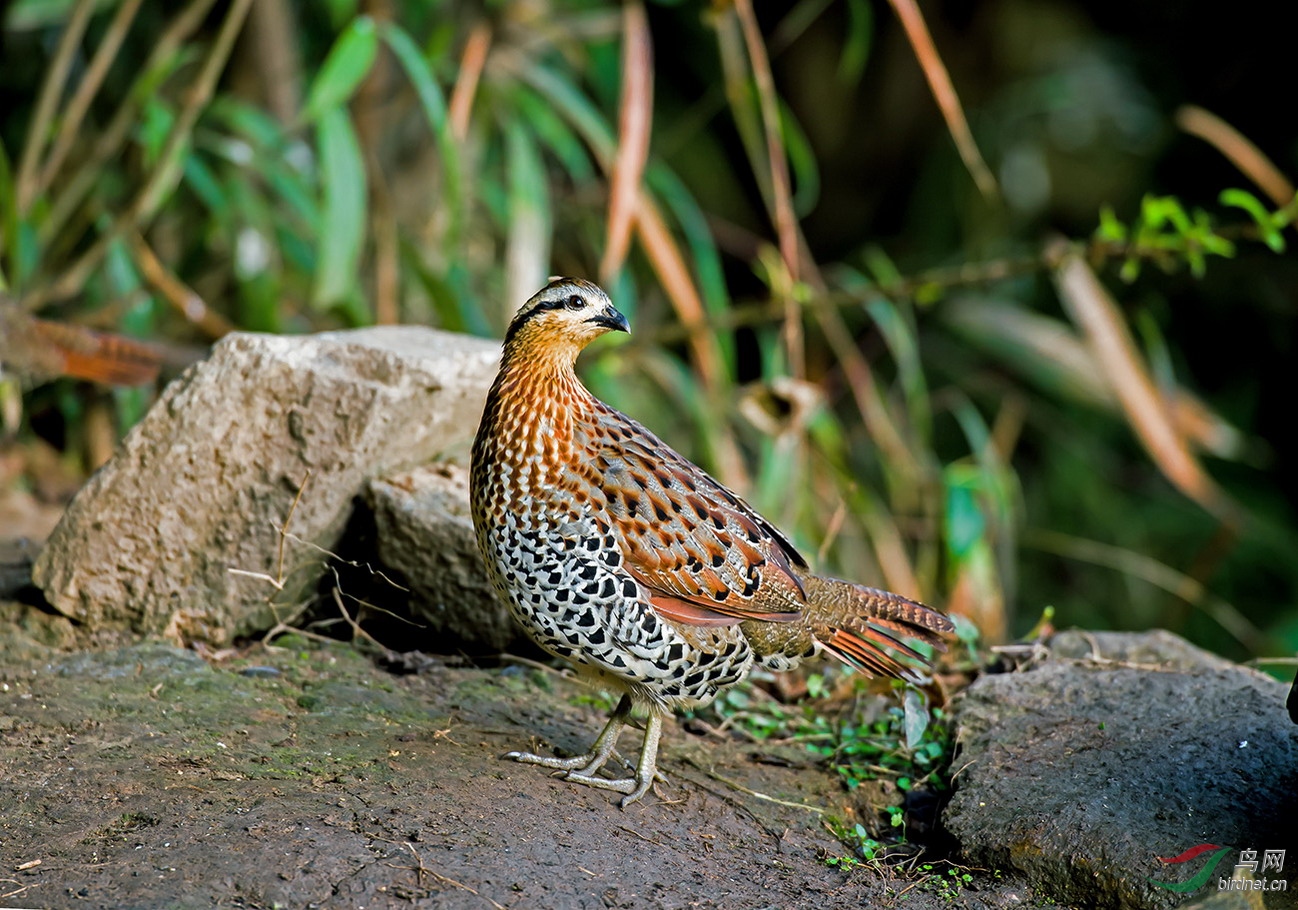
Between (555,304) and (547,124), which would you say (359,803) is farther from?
(547,124)

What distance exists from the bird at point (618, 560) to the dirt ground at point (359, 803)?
21 centimetres

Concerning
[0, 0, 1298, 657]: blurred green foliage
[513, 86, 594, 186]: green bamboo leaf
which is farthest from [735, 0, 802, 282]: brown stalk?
[513, 86, 594, 186]: green bamboo leaf

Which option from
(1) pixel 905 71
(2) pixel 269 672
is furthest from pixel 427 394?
(1) pixel 905 71

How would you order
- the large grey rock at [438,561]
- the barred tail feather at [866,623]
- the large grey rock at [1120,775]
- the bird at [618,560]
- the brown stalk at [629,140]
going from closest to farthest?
the large grey rock at [1120,775], the bird at [618,560], the barred tail feather at [866,623], the large grey rock at [438,561], the brown stalk at [629,140]

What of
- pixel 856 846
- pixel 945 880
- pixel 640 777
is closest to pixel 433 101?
pixel 640 777

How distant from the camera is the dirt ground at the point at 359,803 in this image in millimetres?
2689

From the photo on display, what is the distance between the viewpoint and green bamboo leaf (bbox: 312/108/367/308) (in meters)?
4.95

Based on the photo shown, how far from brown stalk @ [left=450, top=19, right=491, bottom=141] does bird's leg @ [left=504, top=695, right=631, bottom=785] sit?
272cm

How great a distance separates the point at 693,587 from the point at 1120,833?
1.14m

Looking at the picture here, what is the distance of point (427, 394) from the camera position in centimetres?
387

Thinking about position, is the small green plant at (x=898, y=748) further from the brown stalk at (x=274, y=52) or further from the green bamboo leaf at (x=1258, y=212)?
the brown stalk at (x=274, y=52)

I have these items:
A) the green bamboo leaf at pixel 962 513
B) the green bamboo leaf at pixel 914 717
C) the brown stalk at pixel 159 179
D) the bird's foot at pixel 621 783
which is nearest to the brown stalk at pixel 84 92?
the brown stalk at pixel 159 179

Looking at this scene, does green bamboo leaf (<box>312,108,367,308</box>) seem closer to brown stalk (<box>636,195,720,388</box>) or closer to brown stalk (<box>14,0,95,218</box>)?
brown stalk (<box>14,0,95,218</box>)

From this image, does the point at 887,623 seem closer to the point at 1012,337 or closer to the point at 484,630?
the point at 484,630
